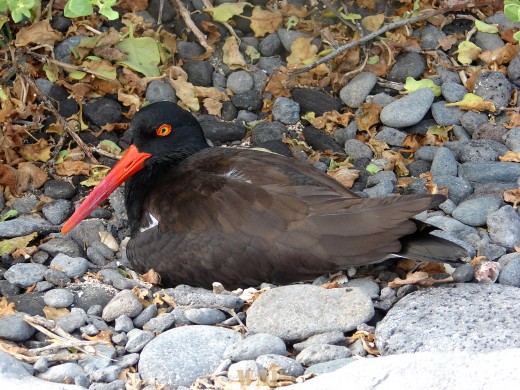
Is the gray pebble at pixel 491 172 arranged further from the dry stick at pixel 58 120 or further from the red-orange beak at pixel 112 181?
the dry stick at pixel 58 120

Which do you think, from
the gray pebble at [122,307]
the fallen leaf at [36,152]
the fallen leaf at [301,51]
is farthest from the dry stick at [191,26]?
the gray pebble at [122,307]

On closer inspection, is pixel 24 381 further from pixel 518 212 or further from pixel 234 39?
pixel 234 39

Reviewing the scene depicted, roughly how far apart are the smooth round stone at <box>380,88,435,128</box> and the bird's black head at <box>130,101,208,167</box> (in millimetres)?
→ 1386

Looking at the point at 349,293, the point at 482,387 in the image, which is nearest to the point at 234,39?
the point at 349,293

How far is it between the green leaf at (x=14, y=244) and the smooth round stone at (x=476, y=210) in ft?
8.28

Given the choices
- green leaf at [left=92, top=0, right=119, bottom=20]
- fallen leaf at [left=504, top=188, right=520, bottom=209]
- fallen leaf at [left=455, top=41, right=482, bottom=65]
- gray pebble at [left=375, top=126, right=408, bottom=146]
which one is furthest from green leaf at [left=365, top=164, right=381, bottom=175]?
green leaf at [left=92, top=0, right=119, bottom=20]

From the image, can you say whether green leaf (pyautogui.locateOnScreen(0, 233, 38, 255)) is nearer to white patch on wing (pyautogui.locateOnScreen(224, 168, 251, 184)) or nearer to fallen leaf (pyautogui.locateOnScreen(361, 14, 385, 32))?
white patch on wing (pyautogui.locateOnScreen(224, 168, 251, 184))

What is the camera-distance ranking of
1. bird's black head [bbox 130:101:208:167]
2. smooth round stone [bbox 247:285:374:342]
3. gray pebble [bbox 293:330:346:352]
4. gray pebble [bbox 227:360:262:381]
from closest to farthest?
1. gray pebble [bbox 227:360:262:381]
2. gray pebble [bbox 293:330:346:352]
3. smooth round stone [bbox 247:285:374:342]
4. bird's black head [bbox 130:101:208:167]

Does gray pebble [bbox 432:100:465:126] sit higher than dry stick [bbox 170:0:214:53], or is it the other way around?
dry stick [bbox 170:0:214:53]

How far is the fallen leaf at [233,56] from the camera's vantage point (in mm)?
7039

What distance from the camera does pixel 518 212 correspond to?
5.66 m

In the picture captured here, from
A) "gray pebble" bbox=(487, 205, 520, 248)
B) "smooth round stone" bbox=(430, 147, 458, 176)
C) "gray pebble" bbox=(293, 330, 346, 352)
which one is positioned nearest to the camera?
"gray pebble" bbox=(293, 330, 346, 352)

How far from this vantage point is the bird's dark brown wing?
16.0ft

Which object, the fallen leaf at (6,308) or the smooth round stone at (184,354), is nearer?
the smooth round stone at (184,354)
